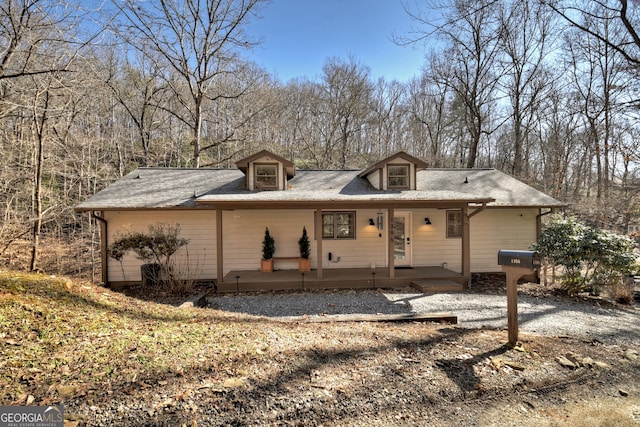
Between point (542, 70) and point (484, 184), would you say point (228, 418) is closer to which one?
point (484, 184)

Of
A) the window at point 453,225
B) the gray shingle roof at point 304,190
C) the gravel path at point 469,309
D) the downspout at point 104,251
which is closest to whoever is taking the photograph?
the gravel path at point 469,309

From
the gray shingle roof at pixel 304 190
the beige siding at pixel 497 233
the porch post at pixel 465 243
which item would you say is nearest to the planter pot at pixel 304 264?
the gray shingle roof at pixel 304 190

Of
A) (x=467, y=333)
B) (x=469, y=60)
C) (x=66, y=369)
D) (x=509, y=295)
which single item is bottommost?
(x=467, y=333)

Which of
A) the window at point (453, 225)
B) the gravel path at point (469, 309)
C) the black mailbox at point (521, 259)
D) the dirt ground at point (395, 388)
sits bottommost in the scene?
the gravel path at point (469, 309)

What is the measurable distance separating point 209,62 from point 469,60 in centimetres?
1427

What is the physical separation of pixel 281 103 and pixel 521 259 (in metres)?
19.5

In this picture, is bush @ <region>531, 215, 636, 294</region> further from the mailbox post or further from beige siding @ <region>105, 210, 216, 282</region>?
beige siding @ <region>105, 210, 216, 282</region>

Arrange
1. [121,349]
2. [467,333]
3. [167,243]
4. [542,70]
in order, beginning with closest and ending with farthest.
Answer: [121,349], [467,333], [167,243], [542,70]

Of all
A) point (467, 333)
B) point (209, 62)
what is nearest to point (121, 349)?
point (467, 333)

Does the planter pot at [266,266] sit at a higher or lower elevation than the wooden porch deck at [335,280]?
higher

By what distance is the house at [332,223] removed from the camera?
346 inches

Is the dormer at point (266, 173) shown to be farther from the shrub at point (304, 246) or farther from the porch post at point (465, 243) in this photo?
the porch post at point (465, 243)

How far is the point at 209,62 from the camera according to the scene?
14555 mm

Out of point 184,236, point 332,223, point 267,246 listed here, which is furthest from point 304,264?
point 184,236
